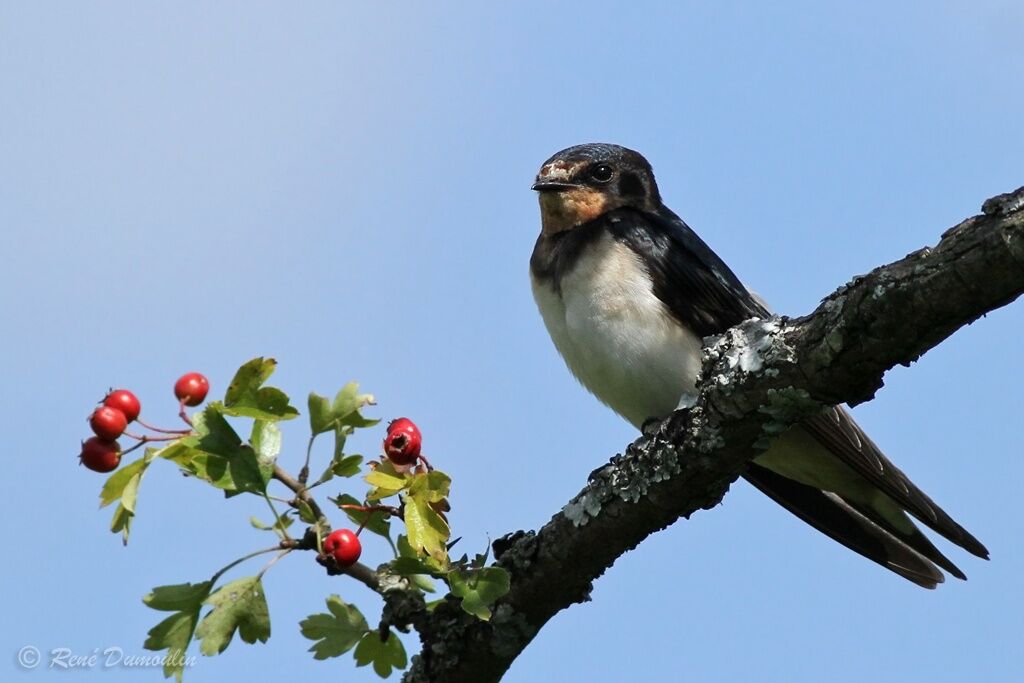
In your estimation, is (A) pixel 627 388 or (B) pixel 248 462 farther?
(A) pixel 627 388

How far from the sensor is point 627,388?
5.70 m

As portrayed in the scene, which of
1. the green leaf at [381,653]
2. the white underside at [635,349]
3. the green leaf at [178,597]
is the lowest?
the green leaf at [381,653]

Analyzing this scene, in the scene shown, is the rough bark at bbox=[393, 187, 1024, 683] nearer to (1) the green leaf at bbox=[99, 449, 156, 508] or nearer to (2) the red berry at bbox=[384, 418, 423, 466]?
(2) the red berry at bbox=[384, 418, 423, 466]

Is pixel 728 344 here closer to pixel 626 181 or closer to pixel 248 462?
pixel 248 462

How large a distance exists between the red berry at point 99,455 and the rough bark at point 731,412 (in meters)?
0.94

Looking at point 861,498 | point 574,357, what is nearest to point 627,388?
point 574,357

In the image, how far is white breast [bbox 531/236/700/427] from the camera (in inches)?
221

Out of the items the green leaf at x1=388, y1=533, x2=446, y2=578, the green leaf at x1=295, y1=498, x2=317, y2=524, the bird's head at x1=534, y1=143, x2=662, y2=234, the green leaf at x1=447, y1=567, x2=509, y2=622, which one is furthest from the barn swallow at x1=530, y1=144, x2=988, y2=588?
the green leaf at x1=295, y1=498, x2=317, y2=524

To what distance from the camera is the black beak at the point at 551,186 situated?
6.48m

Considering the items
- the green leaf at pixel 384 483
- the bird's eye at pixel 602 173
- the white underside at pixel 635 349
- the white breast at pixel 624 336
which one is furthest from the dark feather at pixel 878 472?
the green leaf at pixel 384 483

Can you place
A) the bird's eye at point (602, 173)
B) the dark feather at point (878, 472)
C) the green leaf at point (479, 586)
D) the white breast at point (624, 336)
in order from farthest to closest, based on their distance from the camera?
the bird's eye at point (602, 173) < the white breast at point (624, 336) < the dark feather at point (878, 472) < the green leaf at point (479, 586)

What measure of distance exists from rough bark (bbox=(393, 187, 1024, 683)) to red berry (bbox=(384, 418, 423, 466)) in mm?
535

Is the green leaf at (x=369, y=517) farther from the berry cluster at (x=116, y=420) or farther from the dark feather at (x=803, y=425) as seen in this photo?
the dark feather at (x=803, y=425)

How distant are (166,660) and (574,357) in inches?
113
